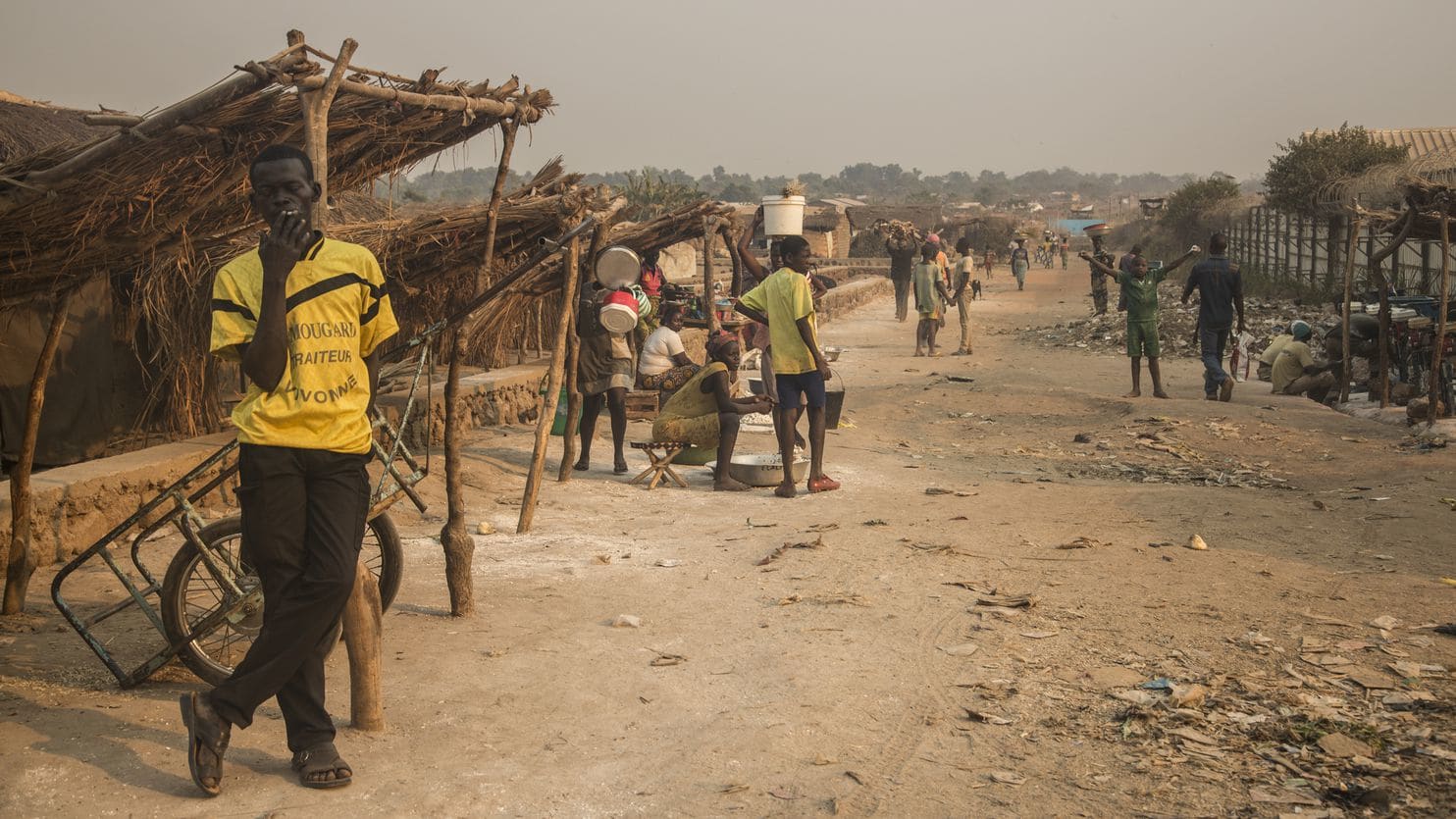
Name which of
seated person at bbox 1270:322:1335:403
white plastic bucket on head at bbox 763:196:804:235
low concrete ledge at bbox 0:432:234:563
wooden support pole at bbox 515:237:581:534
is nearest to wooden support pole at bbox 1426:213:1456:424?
seated person at bbox 1270:322:1335:403

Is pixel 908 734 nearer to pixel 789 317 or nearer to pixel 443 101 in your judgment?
pixel 443 101

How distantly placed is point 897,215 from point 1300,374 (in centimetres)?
3825

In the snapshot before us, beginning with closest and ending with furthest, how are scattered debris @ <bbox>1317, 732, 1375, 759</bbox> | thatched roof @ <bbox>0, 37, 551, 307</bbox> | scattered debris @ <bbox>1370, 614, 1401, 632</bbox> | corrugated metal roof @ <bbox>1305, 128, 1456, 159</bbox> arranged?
scattered debris @ <bbox>1317, 732, 1375, 759</bbox> < thatched roof @ <bbox>0, 37, 551, 307</bbox> < scattered debris @ <bbox>1370, 614, 1401, 632</bbox> < corrugated metal roof @ <bbox>1305, 128, 1456, 159</bbox>

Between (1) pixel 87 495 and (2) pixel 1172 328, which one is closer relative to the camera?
(1) pixel 87 495

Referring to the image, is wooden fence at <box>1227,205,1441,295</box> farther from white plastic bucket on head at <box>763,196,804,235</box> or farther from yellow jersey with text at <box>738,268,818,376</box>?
yellow jersey with text at <box>738,268,818,376</box>

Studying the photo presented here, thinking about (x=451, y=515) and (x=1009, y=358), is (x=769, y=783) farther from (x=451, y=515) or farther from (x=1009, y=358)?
(x=1009, y=358)

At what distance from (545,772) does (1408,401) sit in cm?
1102

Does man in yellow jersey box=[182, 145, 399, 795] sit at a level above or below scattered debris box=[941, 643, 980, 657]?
above

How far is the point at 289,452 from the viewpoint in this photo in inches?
141

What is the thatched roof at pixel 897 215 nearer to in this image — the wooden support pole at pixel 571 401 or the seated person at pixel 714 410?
the seated person at pixel 714 410

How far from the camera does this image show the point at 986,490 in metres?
9.08

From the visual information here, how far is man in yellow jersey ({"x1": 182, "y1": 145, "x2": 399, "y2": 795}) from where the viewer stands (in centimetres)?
355

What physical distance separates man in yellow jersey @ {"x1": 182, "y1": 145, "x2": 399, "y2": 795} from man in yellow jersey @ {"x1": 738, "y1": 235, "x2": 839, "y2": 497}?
504cm

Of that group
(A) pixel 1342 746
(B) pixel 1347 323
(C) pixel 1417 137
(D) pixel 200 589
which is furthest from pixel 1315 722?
(C) pixel 1417 137
